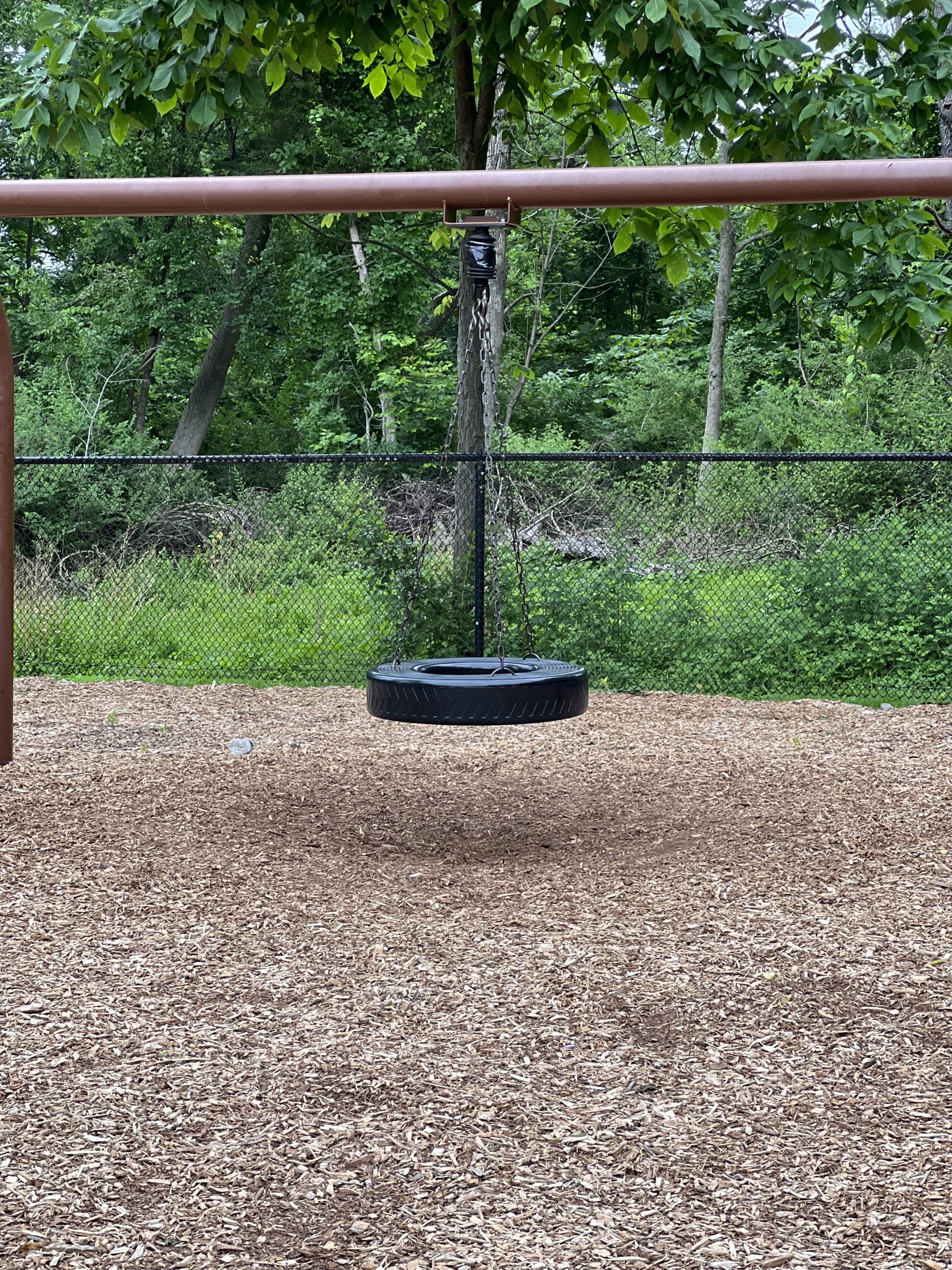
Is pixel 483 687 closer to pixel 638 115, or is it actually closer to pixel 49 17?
pixel 49 17

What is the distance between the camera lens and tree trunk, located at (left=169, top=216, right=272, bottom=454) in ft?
68.8

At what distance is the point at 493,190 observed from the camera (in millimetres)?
4160

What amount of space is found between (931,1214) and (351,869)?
98.0 inches

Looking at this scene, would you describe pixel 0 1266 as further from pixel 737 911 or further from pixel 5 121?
pixel 5 121

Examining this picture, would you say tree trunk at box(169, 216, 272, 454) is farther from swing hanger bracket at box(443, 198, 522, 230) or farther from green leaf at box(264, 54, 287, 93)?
swing hanger bracket at box(443, 198, 522, 230)

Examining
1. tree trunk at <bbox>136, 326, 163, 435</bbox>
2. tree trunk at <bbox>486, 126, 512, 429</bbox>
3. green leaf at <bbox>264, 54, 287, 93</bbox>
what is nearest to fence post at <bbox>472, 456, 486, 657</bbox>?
green leaf at <bbox>264, 54, 287, 93</bbox>

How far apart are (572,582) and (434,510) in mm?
2210

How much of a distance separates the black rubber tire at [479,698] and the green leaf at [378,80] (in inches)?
→ 215

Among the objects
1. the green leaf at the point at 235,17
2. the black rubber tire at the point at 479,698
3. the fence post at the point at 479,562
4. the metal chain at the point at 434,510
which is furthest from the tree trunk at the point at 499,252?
the black rubber tire at the point at 479,698

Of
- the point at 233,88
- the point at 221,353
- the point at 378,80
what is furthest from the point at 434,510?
the point at 221,353

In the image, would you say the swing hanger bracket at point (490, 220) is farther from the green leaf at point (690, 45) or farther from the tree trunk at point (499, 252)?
the tree trunk at point (499, 252)

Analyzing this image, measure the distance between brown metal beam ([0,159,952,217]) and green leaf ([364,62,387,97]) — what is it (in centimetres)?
432

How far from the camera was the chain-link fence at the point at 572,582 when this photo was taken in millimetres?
8539

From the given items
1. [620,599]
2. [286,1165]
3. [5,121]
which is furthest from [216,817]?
[5,121]
